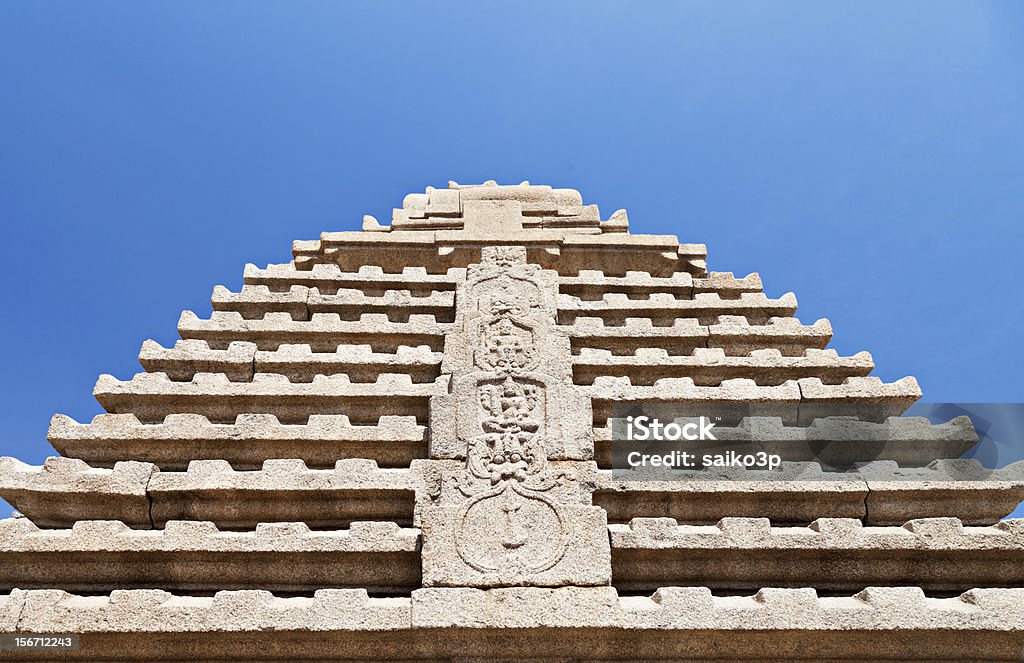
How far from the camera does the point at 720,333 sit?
7.95 meters

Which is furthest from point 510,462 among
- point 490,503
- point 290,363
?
point 290,363

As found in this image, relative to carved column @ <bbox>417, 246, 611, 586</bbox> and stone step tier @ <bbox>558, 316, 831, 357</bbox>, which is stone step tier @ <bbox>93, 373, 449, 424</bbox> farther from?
stone step tier @ <bbox>558, 316, 831, 357</bbox>

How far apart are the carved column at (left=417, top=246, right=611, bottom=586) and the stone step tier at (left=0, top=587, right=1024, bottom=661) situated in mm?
326

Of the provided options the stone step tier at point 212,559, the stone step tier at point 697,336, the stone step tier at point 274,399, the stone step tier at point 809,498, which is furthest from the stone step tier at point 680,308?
the stone step tier at point 212,559

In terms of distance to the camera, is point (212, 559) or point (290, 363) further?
point (290, 363)

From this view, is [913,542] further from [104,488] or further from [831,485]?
[104,488]

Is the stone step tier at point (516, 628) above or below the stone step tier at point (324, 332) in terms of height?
below

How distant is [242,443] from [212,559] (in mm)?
1075

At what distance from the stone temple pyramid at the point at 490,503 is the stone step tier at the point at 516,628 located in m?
0.02

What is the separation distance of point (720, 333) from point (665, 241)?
7.00 feet

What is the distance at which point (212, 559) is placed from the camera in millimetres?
5758

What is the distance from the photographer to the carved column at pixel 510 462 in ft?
18.3

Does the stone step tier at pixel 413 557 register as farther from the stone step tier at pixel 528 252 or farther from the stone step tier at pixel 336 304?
the stone step tier at pixel 528 252

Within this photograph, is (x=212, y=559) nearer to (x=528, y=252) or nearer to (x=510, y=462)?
(x=510, y=462)
